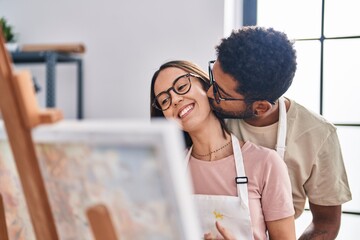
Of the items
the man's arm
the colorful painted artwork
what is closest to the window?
the man's arm

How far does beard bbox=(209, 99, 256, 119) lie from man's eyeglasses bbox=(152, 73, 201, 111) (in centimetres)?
8

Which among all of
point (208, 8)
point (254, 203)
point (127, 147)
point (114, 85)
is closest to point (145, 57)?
point (114, 85)

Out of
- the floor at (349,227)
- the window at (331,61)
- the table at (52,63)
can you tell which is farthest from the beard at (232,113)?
the table at (52,63)

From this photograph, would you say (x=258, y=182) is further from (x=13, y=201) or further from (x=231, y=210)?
(x=13, y=201)

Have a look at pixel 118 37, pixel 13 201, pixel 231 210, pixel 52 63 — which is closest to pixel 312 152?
pixel 231 210

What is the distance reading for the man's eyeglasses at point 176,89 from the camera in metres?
1.32

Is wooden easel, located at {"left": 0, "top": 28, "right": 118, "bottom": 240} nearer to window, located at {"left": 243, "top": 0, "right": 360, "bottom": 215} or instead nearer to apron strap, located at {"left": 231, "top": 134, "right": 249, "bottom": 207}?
apron strap, located at {"left": 231, "top": 134, "right": 249, "bottom": 207}

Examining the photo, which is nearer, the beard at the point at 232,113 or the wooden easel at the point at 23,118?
the wooden easel at the point at 23,118

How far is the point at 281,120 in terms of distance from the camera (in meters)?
1.38

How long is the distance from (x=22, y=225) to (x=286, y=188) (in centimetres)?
68

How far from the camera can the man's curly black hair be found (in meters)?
1.23

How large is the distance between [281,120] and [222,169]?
0.24 metres

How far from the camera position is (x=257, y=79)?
49.1 inches

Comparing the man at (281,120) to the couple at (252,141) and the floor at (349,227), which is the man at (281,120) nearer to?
the couple at (252,141)
